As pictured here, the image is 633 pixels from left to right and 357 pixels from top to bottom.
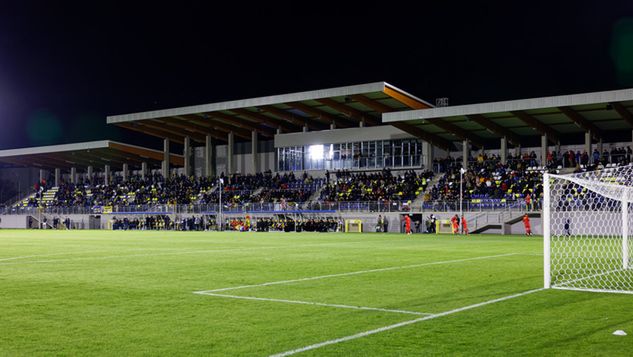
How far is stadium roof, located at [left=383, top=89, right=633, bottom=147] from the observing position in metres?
43.0

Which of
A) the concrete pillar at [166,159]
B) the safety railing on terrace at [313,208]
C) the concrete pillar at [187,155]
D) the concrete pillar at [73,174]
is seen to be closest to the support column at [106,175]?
the concrete pillar at [73,174]

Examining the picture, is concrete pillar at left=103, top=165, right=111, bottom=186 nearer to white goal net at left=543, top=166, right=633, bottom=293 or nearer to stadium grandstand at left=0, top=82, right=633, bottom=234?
stadium grandstand at left=0, top=82, right=633, bottom=234

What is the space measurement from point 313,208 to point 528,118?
1808 centimetres

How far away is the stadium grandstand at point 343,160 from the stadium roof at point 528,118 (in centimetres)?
10

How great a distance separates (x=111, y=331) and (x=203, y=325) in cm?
103

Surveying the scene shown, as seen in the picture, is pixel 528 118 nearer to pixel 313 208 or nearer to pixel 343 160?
pixel 313 208

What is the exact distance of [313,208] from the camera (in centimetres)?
4978

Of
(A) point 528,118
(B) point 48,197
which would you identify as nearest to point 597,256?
(A) point 528,118

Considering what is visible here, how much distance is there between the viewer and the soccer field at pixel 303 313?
625 centimetres

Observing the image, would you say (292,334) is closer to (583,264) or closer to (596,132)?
(583,264)

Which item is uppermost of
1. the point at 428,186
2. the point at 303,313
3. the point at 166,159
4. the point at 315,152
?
the point at 315,152

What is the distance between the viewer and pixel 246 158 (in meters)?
71.2

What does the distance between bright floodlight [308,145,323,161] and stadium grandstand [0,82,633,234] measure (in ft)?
0.34

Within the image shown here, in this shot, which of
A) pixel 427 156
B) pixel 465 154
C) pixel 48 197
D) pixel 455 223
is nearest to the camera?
pixel 455 223
